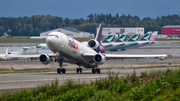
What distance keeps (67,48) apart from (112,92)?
16824 millimetres

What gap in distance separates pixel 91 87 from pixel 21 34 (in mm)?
187196

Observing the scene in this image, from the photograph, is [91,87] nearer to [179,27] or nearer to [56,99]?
[56,99]

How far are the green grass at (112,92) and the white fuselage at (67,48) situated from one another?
13.3 metres

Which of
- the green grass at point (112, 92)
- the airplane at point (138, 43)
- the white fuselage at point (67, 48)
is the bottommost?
the green grass at point (112, 92)

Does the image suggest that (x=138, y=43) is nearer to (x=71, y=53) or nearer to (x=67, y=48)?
(x=71, y=53)

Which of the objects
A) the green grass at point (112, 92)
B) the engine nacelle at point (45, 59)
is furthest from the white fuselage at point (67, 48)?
the green grass at point (112, 92)

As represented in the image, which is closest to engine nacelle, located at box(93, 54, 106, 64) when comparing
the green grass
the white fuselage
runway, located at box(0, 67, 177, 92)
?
the white fuselage

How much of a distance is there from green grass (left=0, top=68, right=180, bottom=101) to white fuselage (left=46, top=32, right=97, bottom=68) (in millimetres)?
13254

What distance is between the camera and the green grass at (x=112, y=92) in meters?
14.6

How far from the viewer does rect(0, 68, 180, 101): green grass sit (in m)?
14.6

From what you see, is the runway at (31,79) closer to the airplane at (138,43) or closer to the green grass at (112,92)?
the green grass at (112,92)

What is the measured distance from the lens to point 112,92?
630 inches

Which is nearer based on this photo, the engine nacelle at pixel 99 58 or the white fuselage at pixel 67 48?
the white fuselage at pixel 67 48

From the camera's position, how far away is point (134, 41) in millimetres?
103938
